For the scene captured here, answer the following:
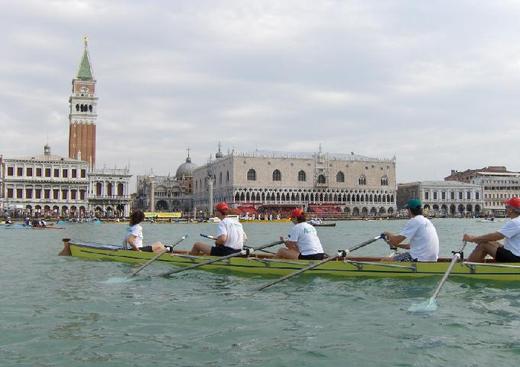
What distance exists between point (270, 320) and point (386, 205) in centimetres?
10575

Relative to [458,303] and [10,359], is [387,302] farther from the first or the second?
[10,359]

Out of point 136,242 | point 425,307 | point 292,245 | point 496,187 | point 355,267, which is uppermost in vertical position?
point 496,187

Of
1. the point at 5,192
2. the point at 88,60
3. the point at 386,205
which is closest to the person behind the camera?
the point at 5,192

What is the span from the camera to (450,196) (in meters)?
122

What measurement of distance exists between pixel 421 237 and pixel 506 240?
1645mm

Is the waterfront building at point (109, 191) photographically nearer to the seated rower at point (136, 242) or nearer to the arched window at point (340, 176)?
the arched window at point (340, 176)

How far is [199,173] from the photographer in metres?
124

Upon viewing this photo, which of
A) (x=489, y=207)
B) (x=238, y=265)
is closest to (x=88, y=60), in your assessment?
(x=489, y=207)

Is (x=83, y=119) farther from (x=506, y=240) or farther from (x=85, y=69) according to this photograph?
(x=506, y=240)

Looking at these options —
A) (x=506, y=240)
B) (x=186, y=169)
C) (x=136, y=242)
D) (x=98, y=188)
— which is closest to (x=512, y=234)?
(x=506, y=240)

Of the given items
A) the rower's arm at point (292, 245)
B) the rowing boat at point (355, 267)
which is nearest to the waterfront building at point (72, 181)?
the rowing boat at point (355, 267)

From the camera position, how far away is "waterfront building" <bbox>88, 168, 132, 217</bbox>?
91438 millimetres

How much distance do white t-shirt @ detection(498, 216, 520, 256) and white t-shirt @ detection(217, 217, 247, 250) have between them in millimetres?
5918

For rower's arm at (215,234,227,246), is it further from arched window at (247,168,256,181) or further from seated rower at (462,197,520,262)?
arched window at (247,168,256,181)
